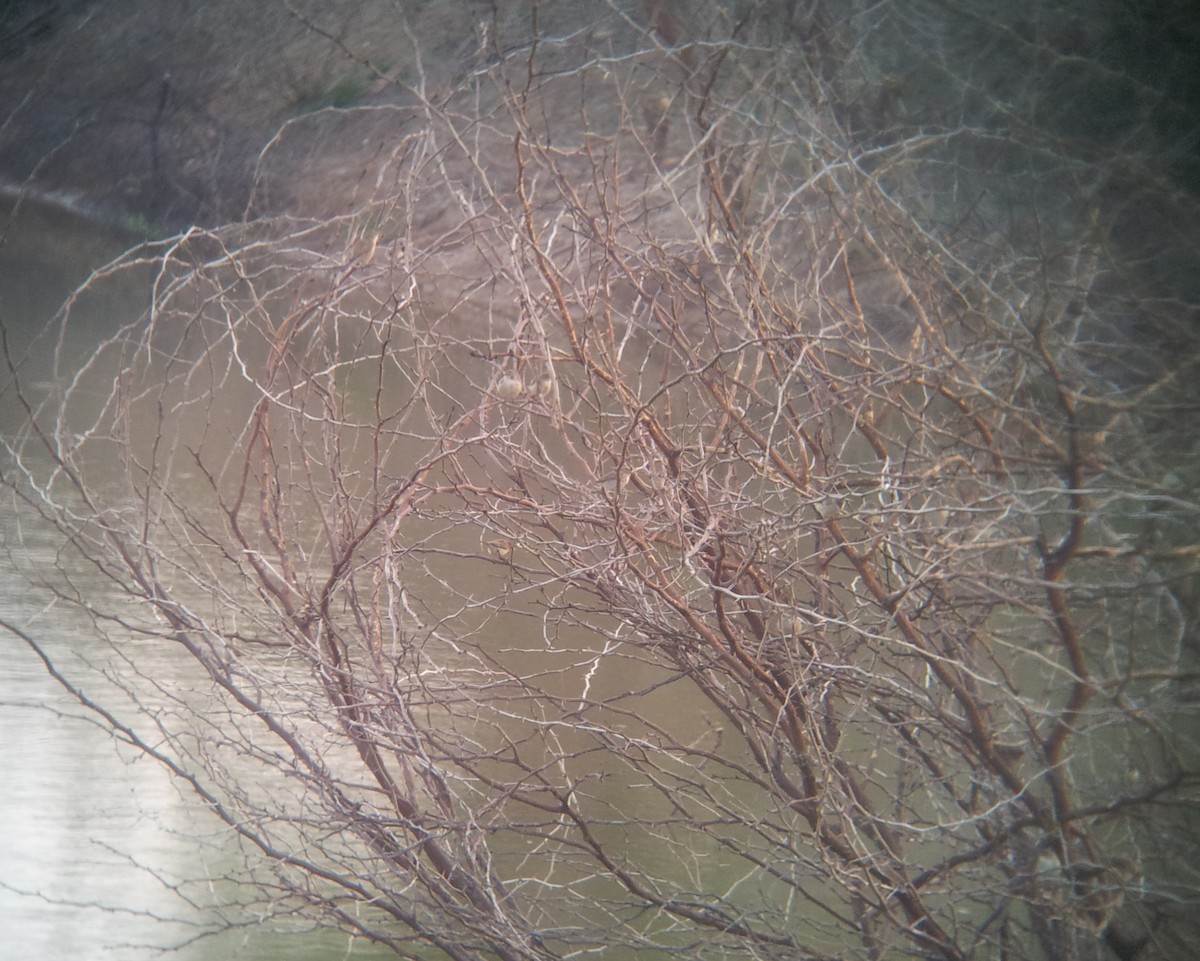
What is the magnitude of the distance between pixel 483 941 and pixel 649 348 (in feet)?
A: 2.77

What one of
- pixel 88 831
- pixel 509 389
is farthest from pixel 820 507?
pixel 88 831

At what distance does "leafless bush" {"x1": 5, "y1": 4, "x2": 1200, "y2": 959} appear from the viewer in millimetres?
1278

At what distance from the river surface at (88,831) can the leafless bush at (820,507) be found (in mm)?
376

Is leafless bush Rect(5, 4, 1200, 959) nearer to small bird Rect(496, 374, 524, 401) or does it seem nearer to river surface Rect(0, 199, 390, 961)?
small bird Rect(496, 374, 524, 401)

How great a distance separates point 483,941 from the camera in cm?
161

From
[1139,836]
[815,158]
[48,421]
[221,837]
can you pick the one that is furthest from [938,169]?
[48,421]

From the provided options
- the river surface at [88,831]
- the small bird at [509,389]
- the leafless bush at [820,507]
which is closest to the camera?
the leafless bush at [820,507]

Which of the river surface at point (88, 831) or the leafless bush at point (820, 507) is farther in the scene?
the river surface at point (88, 831)

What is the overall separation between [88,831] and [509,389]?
4.58 ft

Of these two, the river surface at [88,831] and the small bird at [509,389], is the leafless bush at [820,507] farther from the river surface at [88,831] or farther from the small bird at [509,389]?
the river surface at [88,831]

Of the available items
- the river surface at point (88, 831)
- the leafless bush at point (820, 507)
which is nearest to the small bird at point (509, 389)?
the leafless bush at point (820, 507)

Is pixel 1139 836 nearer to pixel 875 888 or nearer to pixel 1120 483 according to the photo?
pixel 875 888

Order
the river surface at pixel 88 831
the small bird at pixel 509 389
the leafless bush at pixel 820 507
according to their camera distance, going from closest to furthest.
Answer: the leafless bush at pixel 820 507
the small bird at pixel 509 389
the river surface at pixel 88 831

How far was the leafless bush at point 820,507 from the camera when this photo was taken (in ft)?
4.19
